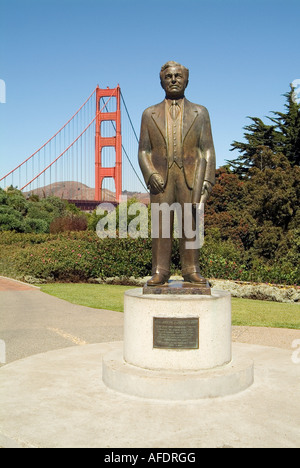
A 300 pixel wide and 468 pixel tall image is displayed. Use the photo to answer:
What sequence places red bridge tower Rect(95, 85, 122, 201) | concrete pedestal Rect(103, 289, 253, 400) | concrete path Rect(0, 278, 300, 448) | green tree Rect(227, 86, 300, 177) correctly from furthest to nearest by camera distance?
red bridge tower Rect(95, 85, 122, 201), green tree Rect(227, 86, 300, 177), concrete pedestal Rect(103, 289, 253, 400), concrete path Rect(0, 278, 300, 448)

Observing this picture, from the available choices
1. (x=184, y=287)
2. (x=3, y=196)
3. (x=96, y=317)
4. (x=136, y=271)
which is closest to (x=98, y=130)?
(x=3, y=196)

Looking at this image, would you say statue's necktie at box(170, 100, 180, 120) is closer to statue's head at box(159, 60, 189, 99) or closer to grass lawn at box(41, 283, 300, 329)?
statue's head at box(159, 60, 189, 99)

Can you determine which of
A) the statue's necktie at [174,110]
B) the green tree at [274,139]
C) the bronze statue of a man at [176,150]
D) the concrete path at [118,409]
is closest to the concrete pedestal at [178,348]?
the concrete path at [118,409]

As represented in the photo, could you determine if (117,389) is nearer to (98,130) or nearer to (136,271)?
(136,271)

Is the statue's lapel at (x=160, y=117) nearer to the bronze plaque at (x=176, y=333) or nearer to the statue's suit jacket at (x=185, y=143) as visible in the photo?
the statue's suit jacket at (x=185, y=143)

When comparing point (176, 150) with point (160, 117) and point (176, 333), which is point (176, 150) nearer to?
point (160, 117)

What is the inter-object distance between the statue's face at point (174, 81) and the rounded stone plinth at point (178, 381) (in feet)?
9.09

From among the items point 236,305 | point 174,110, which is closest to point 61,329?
point 174,110

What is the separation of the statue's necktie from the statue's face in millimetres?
82

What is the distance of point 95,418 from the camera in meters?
3.56

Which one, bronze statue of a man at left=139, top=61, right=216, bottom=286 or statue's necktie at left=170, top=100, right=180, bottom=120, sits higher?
statue's necktie at left=170, top=100, right=180, bottom=120

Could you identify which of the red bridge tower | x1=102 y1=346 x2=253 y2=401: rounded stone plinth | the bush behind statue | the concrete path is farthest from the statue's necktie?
the red bridge tower

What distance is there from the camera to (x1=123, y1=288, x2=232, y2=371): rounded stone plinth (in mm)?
4285
